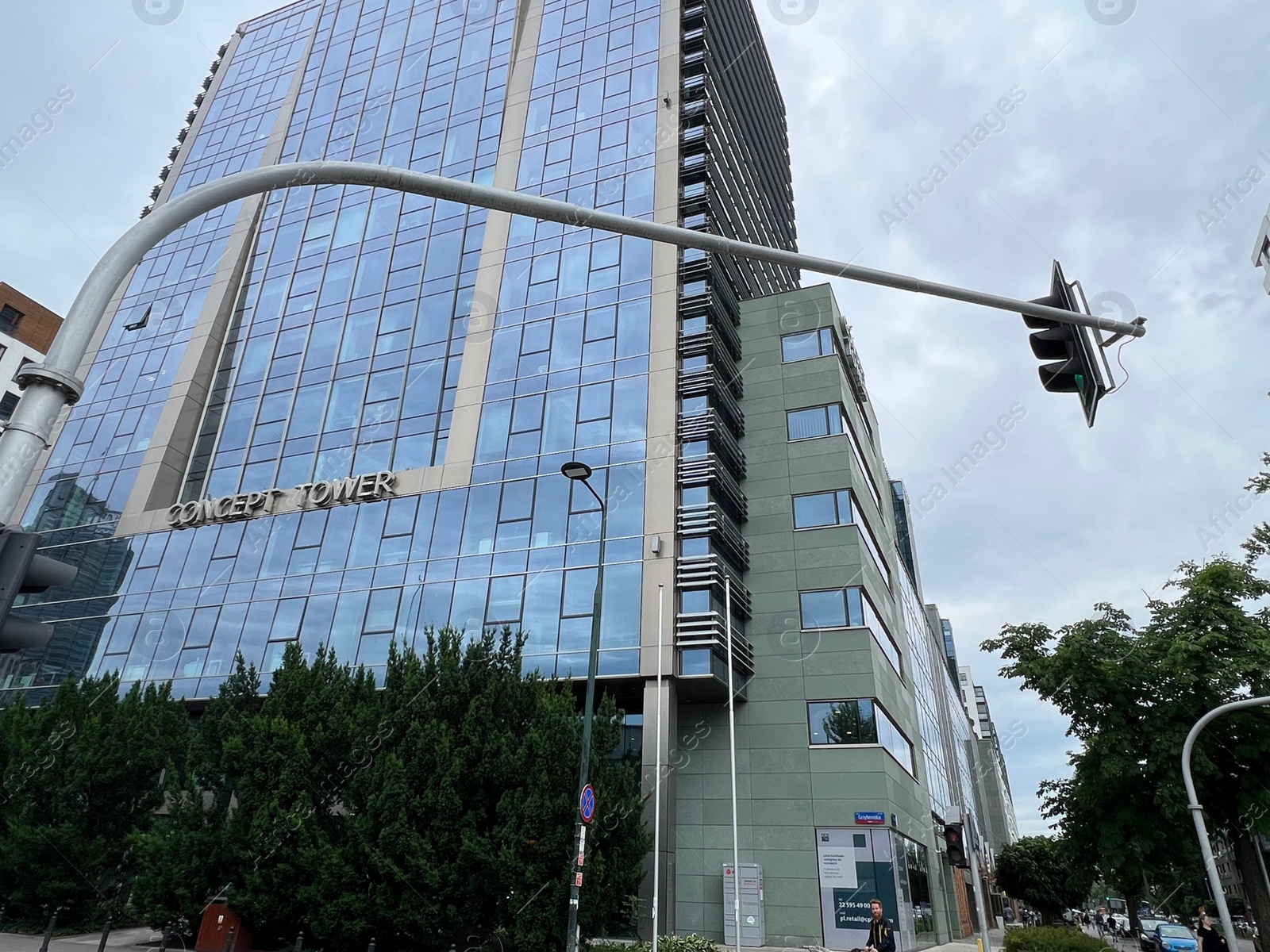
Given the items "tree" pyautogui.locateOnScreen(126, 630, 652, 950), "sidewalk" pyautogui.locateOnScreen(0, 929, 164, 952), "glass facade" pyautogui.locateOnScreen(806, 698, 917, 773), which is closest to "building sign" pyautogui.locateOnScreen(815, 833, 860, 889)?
"glass facade" pyautogui.locateOnScreen(806, 698, 917, 773)

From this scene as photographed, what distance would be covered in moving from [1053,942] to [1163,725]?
8633 millimetres

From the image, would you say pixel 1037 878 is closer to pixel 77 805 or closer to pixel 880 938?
pixel 880 938

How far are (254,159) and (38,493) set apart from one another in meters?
24.1

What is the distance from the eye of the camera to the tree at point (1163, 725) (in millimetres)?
21656

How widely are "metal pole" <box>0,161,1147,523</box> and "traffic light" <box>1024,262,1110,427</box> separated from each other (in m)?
0.17

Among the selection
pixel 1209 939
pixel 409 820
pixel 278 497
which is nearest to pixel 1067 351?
pixel 1209 939

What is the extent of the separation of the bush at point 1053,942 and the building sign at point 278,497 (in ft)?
85.6

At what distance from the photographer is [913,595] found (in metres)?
53.4

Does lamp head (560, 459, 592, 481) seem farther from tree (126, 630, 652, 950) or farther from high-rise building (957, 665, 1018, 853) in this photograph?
high-rise building (957, 665, 1018, 853)

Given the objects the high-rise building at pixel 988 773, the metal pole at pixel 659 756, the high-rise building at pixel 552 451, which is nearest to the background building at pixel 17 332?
the high-rise building at pixel 552 451

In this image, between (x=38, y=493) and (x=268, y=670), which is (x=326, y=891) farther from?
(x=38, y=493)

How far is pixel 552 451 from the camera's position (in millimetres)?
30656

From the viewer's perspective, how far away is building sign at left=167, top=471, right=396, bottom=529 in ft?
110

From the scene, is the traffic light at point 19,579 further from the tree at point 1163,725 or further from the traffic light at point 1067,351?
the tree at point 1163,725
